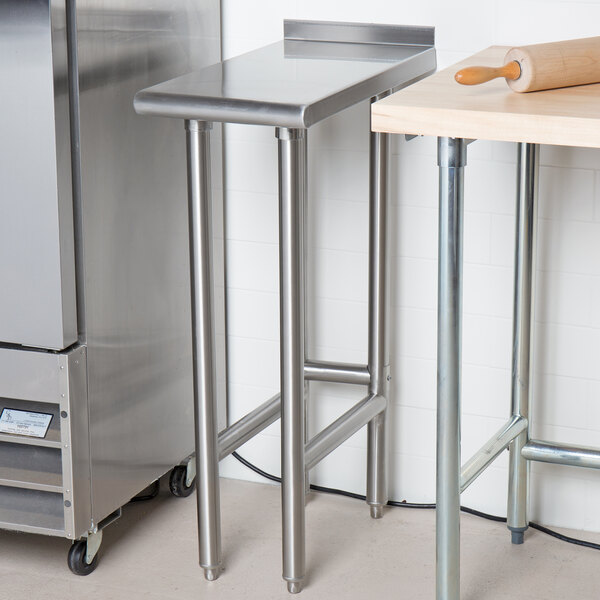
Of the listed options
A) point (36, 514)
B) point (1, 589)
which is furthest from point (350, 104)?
point (1, 589)

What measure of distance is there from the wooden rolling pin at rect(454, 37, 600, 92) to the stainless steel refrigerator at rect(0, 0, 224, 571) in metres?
0.77

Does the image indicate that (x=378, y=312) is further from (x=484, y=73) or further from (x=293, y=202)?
(x=484, y=73)

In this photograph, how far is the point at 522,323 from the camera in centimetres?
239

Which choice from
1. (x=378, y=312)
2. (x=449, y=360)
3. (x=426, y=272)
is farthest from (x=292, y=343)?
(x=426, y=272)

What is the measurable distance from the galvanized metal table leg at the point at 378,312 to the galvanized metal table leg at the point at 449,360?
1.77ft

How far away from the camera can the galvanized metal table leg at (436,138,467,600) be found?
1847mm

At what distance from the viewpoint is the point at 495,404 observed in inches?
102

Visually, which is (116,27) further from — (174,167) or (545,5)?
(545,5)

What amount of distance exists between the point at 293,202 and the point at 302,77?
0.27 meters

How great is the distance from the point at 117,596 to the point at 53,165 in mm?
912

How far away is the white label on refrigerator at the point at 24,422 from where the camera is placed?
227 centimetres

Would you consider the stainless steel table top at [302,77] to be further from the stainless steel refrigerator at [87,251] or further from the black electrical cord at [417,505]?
the black electrical cord at [417,505]

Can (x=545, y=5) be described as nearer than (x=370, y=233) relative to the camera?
Yes

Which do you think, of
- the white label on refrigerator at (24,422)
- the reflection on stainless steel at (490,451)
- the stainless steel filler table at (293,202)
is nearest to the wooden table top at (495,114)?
the stainless steel filler table at (293,202)
